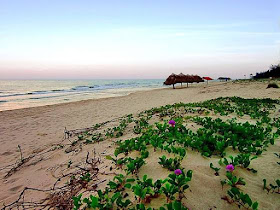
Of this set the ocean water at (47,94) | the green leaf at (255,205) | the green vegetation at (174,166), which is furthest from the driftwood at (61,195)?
the ocean water at (47,94)

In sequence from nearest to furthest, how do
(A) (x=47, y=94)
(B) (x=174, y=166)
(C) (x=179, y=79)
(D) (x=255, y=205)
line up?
1. (D) (x=255, y=205)
2. (B) (x=174, y=166)
3. (A) (x=47, y=94)
4. (C) (x=179, y=79)

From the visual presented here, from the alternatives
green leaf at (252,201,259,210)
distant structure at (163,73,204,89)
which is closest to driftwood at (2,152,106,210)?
green leaf at (252,201,259,210)

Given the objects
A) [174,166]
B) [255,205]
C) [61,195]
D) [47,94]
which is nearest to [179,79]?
[47,94]

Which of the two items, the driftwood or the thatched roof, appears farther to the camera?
the thatched roof

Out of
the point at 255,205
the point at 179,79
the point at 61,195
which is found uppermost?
the point at 179,79

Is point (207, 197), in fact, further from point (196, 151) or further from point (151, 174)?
point (196, 151)

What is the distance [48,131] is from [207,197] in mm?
7456

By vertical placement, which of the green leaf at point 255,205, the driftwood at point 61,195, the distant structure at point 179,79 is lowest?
the driftwood at point 61,195

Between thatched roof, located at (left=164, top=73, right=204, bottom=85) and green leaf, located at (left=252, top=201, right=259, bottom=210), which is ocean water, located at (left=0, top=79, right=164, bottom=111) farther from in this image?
green leaf, located at (left=252, top=201, right=259, bottom=210)

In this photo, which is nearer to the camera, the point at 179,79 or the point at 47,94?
the point at 47,94

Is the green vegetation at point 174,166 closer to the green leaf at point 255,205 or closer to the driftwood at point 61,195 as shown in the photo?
the green leaf at point 255,205

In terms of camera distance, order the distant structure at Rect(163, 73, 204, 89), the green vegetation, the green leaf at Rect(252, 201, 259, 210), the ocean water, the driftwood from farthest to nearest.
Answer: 1. the distant structure at Rect(163, 73, 204, 89)
2. the ocean water
3. the driftwood
4. the green vegetation
5. the green leaf at Rect(252, 201, 259, 210)

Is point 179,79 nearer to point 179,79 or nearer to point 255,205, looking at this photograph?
point 179,79

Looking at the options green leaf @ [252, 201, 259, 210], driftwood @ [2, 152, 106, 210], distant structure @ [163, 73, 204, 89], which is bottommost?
driftwood @ [2, 152, 106, 210]
